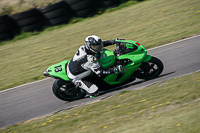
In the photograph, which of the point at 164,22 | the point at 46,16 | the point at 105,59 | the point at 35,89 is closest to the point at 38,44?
the point at 46,16

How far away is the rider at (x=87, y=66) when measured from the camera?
6504mm

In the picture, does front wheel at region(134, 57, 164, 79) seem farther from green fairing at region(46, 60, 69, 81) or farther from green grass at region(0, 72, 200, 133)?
green fairing at region(46, 60, 69, 81)

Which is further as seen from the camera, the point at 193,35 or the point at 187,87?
the point at 193,35

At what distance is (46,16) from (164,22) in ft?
23.4

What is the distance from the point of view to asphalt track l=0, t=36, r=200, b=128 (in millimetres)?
7172

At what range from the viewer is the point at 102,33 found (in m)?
13.1

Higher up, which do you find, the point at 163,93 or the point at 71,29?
the point at 71,29

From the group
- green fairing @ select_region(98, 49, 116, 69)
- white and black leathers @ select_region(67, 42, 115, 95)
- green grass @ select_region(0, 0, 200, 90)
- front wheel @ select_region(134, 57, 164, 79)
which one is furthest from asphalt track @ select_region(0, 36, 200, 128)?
green fairing @ select_region(98, 49, 116, 69)

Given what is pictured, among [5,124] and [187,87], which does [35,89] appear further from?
[187,87]

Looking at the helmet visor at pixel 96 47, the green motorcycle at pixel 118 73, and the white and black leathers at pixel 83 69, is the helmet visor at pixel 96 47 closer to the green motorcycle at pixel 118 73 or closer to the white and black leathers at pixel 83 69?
the white and black leathers at pixel 83 69

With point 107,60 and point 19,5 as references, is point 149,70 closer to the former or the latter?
point 107,60

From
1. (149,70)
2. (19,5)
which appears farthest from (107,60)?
(19,5)

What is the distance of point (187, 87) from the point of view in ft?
19.3

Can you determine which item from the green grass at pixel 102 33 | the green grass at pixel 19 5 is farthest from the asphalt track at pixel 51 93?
the green grass at pixel 19 5
